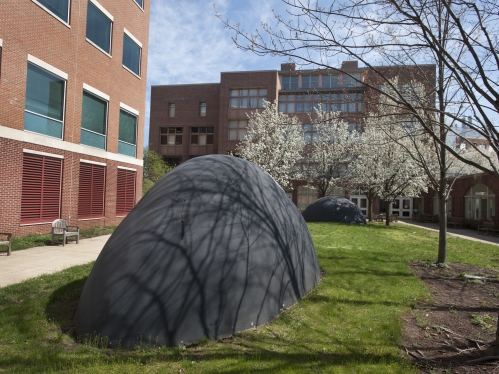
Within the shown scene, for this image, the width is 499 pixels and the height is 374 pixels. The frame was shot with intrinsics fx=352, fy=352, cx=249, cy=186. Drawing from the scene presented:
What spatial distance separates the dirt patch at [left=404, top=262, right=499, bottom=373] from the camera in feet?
13.3

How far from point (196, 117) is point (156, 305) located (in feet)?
153

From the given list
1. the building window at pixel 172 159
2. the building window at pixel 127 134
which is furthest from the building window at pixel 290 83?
the building window at pixel 127 134

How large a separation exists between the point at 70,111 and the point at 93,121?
2.01m

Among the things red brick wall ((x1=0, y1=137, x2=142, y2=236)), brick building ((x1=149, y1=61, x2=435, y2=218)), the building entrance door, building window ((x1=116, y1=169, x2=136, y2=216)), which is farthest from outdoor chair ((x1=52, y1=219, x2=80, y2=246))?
the building entrance door

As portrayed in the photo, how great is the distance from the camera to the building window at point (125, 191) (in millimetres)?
20125

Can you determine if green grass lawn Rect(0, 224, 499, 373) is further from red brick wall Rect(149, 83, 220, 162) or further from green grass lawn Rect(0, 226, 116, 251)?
red brick wall Rect(149, 83, 220, 162)

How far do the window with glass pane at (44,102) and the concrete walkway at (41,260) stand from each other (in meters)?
5.26

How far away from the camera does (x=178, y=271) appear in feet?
14.2

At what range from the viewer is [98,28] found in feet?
58.3

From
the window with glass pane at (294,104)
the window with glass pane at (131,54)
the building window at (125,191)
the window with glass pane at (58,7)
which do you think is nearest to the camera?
the window with glass pane at (58,7)

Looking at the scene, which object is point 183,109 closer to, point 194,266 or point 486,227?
point 486,227

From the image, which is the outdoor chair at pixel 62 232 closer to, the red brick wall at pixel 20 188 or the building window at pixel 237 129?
the red brick wall at pixel 20 188

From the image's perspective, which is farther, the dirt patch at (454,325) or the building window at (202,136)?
the building window at (202,136)

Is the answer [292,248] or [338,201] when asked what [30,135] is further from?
[338,201]
